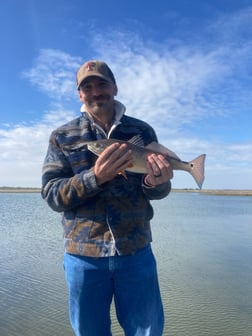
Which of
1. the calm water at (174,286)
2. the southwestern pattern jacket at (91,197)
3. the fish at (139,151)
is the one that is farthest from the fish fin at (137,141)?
the calm water at (174,286)

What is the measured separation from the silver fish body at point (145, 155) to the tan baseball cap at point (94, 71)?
0.66 metres

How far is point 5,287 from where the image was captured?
349 inches

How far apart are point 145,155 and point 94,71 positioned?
991 millimetres

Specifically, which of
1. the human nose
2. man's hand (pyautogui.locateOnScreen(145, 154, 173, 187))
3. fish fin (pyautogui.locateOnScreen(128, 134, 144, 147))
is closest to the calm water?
man's hand (pyautogui.locateOnScreen(145, 154, 173, 187))

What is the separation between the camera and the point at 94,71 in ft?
11.7

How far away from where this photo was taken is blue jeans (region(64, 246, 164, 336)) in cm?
339

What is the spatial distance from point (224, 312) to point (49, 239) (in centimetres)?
1020

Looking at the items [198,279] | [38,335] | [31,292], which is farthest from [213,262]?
[38,335]

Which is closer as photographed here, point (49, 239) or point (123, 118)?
point (123, 118)

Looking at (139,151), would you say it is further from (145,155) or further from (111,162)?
(111,162)

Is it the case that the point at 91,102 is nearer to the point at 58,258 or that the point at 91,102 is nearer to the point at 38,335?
the point at 38,335

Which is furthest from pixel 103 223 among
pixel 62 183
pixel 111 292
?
pixel 111 292

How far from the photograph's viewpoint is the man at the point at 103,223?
11.0 ft

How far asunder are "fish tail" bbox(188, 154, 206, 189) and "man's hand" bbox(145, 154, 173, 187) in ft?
3.05
